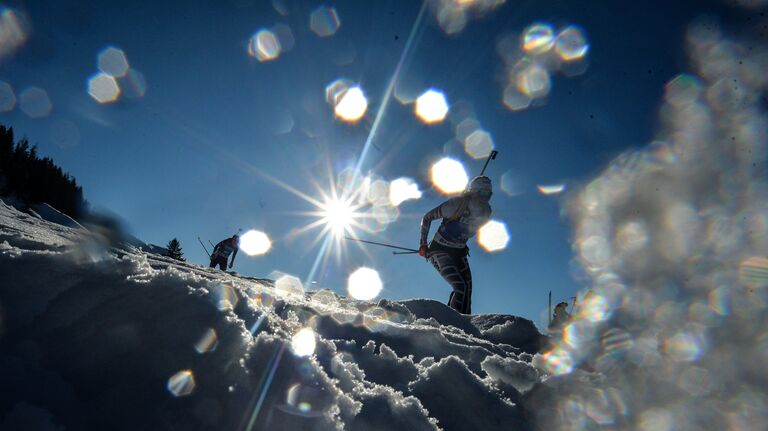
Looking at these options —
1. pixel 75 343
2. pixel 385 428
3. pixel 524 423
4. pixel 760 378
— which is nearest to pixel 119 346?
pixel 75 343

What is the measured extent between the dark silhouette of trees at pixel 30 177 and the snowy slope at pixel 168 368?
3393 cm

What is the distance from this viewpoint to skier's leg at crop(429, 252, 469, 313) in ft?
22.8

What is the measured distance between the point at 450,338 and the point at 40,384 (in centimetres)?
239

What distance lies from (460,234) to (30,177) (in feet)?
121

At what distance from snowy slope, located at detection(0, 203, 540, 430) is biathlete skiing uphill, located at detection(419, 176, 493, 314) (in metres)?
5.44

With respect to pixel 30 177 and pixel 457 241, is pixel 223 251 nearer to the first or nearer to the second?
pixel 457 241

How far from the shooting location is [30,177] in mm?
29094

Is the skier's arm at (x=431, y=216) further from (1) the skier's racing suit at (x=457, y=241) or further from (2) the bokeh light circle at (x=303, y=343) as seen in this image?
(2) the bokeh light circle at (x=303, y=343)

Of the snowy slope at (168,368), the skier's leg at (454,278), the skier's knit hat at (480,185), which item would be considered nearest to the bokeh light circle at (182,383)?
the snowy slope at (168,368)

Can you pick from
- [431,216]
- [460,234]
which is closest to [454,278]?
[460,234]

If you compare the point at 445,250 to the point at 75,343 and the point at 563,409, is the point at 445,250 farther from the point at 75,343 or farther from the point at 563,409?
the point at 75,343

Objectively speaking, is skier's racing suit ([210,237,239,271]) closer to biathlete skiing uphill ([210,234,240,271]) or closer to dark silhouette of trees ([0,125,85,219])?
biathlete skiing uphill ([210,234,240,271])

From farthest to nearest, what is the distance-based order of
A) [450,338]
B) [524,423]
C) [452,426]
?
[450,338] → [524,423] → [452,426]

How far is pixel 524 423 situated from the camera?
5.01ft
